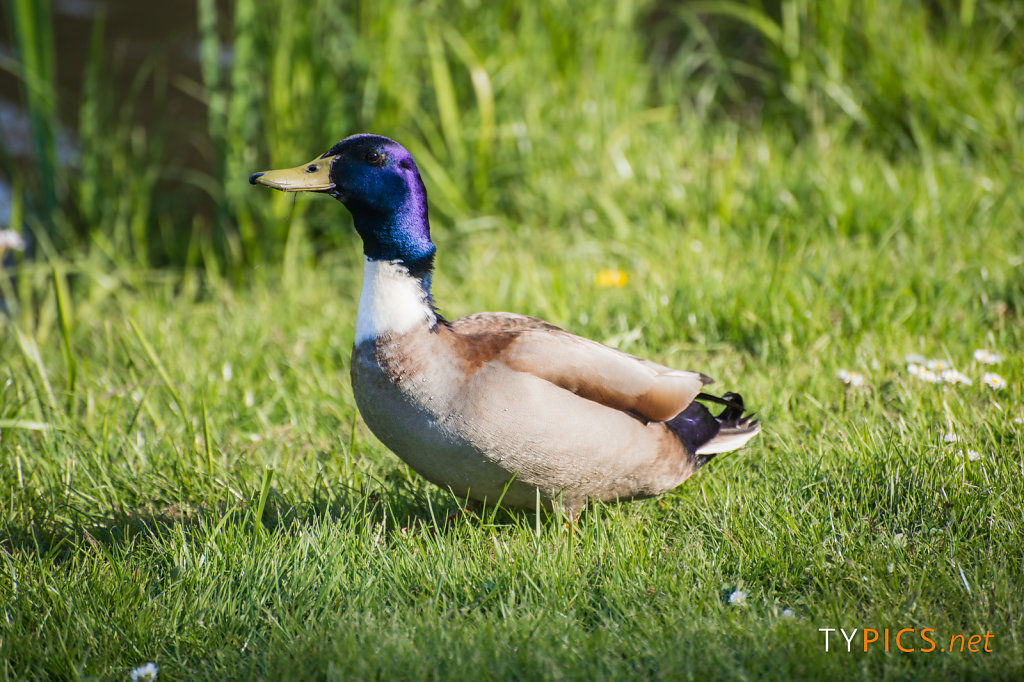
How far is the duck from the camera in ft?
8.01

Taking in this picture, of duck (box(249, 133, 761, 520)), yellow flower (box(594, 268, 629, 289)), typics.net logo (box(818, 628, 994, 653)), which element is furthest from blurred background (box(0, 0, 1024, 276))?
typics.net logo (box(818, 628, 994, 653))

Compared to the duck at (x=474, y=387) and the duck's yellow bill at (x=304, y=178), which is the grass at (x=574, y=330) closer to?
the duck at (x=474, y=387)

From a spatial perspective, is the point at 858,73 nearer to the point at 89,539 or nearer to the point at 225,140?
the point at 225,140

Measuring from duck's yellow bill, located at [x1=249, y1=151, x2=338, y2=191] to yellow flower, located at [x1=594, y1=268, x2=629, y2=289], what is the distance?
186cm

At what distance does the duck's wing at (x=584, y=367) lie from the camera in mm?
2539

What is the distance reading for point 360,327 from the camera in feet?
8.38

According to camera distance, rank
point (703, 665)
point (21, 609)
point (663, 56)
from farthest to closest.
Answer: point (663, 56), point (21, 609), point (703, 665)

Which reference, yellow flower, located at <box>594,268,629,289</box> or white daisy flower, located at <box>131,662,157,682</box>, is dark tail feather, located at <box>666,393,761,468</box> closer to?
yellow flower, located at <box>594,268,629,289</box>

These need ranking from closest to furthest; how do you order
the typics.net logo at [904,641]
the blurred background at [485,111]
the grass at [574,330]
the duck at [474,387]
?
the typics.net logo at [904,641] → the grass at [574,330] → the duck at [474,387] → the blurred background at [485,111]

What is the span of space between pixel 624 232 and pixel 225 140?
2.12 meters

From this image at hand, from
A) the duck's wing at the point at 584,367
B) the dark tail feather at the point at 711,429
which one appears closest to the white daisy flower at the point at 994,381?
the dark tail feather at the point at 711,429

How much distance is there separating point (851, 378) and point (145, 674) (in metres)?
2.26

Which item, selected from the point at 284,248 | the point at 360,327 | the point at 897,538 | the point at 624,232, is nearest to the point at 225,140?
the point at 284,248

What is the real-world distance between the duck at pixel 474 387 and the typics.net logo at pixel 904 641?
0.70 metres
